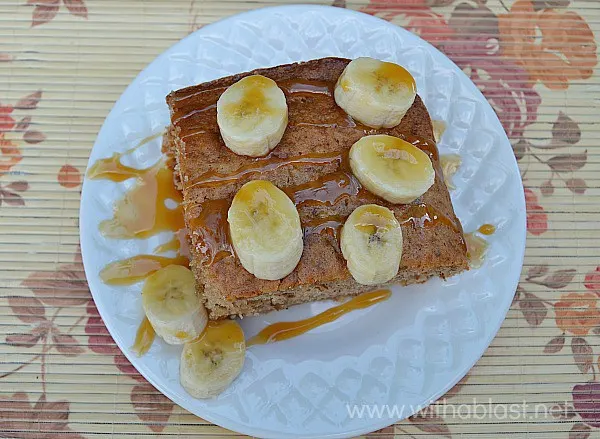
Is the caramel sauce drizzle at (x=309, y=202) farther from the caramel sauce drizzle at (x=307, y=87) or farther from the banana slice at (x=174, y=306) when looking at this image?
the caramel sauce drizzle at (x=307, y=87)

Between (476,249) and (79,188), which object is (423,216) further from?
(79,188)

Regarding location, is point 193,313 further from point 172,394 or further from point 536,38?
point 536,38

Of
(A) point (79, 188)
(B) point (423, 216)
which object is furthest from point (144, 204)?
(B) point (423, 216)

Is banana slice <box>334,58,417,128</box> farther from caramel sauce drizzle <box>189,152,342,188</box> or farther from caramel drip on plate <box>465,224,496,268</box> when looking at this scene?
caramel drip on plate <box>465,224,496,268</box>

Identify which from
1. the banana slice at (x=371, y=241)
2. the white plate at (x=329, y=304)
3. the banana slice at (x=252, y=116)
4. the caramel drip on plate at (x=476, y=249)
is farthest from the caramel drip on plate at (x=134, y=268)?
the caramel drip on plate at (x=476, y=249)

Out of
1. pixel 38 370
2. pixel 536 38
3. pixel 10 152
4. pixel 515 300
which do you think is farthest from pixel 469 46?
pixel 38 370

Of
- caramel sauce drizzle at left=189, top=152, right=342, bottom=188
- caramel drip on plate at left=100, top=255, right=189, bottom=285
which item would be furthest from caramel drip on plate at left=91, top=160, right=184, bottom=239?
caramel sauce drizzle at left=189, top=152, right=342, bottom=188
